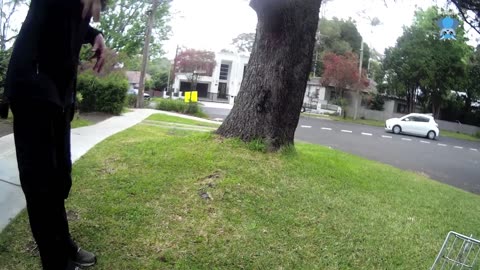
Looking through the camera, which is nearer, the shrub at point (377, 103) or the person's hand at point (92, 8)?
the person's hand at point (92, 8)

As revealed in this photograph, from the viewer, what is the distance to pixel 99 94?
14.7 m

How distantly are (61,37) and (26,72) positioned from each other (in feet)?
0.85

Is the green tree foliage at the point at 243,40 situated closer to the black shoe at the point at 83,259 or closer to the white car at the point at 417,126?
the white car at the point at 417,126

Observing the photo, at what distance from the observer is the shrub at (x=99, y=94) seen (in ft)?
47.8

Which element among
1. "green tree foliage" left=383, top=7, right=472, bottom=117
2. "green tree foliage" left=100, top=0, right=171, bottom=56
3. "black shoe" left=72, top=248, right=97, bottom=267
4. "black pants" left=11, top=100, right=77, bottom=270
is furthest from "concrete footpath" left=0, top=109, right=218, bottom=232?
"green tree foliage" left=383, top=7, right=472, bottom=117

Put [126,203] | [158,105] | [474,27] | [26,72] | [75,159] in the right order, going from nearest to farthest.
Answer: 1. [26,72]
2. [126,203]
3. [75,159]
4. [474,27]
5. [158,105]

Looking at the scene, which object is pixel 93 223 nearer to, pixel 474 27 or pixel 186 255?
pixel 186 255

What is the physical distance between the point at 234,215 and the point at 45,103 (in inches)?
75.2

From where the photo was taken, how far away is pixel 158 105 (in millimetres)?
23266

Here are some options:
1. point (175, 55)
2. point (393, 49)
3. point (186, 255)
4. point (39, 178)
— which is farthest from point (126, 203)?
point (175, 55)

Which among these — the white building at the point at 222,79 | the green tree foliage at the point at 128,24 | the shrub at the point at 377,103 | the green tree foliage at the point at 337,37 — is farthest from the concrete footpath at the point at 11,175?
the white building at the point at 222,79

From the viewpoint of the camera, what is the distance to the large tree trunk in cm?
507

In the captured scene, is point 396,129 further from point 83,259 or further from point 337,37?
point 83,259

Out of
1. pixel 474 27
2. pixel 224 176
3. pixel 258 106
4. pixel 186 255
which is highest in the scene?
pixel 474 27
